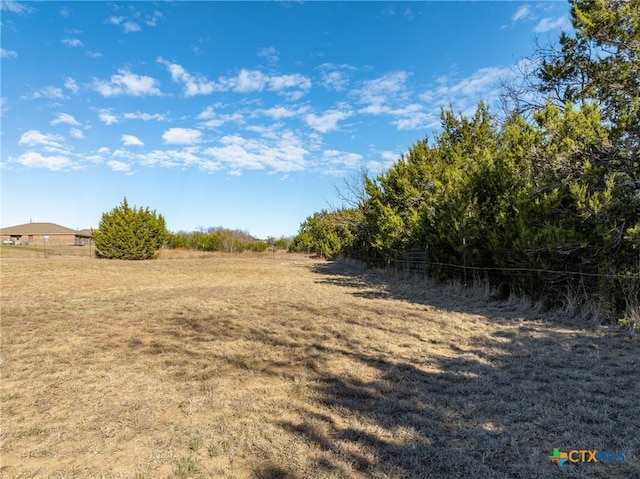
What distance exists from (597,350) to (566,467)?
3173 mm

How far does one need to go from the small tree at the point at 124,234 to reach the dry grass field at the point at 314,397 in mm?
26453

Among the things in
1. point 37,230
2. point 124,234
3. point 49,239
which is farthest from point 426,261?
point 37,230

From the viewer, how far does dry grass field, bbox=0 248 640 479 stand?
2.42 m

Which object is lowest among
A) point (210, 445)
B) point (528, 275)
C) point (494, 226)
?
point (210, 445)

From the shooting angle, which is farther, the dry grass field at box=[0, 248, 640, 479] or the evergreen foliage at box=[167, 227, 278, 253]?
the evergreen foliage at box=[167, 227, 278, 253]

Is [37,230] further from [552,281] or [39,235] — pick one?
[552,281]

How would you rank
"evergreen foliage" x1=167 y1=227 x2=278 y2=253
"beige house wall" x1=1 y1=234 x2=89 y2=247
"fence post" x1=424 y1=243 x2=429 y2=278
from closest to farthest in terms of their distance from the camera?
"fence post" x1=424 y1=243 x2=429 y2=278 → "evergreen foliage" x1=167 y1=227 x2=278 y2=253 → "beige house wall" x1=1 y1=234 x2=89 y2=247

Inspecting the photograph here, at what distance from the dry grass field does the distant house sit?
69.0m

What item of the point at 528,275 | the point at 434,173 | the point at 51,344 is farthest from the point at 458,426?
the point at 434,173

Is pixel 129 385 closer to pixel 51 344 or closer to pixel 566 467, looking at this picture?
pixel 51 344

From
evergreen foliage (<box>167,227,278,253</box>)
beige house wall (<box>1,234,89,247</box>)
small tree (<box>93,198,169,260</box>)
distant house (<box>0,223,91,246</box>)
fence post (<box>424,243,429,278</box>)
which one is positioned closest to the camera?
fence post (<box>424,243,429,278</box>)

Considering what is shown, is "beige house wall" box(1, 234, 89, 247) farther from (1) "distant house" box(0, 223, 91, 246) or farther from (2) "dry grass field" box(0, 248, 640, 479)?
(2) "dry grass field" box(0, 248, 640, 479)

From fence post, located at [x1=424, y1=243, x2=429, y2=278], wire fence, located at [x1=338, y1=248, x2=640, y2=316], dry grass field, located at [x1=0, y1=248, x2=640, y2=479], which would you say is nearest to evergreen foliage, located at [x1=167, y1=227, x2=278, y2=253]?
fence post, located at [x1=424, y1=243, x2=429, y2=278]

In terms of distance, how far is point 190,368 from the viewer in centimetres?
429
